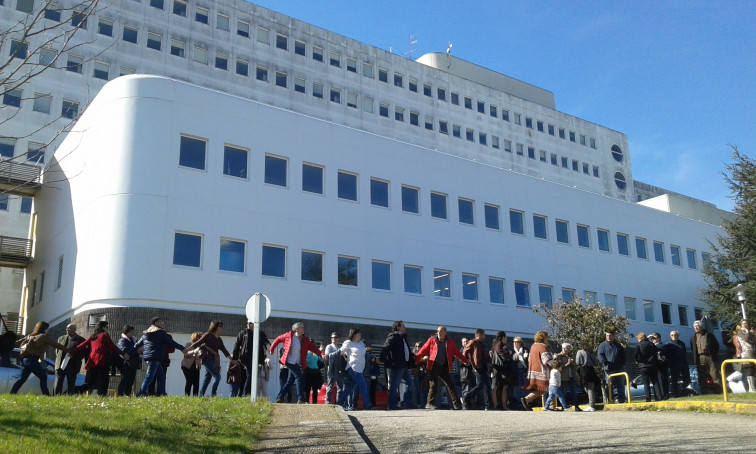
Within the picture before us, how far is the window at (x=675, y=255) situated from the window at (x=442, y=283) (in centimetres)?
1730

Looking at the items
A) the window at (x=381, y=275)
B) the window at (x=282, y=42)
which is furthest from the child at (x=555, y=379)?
the window at (x=282, y=42)

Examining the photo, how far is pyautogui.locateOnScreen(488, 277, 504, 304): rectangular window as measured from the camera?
3175cm

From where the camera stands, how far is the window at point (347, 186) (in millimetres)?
28125

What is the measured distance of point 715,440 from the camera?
9.35 meters

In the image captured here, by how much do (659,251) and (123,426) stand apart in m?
37.4

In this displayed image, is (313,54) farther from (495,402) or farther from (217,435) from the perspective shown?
(217,435)

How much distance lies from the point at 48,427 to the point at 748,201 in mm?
32248

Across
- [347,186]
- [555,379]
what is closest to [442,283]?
[347,186]

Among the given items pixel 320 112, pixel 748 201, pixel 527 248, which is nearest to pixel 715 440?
pixel 527 248

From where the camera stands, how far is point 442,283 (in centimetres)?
3003

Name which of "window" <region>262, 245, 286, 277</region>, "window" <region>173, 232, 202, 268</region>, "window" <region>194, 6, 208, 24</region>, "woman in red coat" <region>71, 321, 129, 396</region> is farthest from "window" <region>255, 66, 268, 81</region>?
"woman in red coat" <region>71, 321, 129, 396</region>

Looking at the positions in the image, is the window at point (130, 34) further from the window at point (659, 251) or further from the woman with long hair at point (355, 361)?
the woman with long hair at point (355, 361)

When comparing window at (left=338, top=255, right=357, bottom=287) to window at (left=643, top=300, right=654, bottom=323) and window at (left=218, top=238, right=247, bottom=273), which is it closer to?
window at (left=218, top=238, right=247, bottom=273)

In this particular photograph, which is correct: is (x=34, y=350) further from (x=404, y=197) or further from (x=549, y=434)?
(x=404, y=197)
